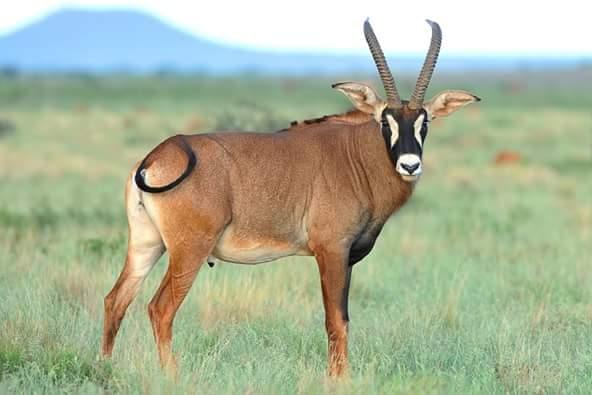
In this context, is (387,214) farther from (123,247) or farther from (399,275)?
(123,247)

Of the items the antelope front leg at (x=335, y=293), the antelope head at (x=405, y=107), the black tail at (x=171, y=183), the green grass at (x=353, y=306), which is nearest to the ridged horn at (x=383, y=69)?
the antelope head at (x=405, y=107)

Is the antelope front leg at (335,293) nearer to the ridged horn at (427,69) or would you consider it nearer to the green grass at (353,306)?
the green grass at (353,306)

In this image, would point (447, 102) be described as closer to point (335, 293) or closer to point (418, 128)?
point (418, 128)

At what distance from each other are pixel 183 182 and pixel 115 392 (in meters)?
1.41

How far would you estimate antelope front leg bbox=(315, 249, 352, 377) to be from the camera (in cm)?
725

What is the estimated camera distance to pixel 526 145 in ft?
107

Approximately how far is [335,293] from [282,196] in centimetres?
73

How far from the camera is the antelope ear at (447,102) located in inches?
298

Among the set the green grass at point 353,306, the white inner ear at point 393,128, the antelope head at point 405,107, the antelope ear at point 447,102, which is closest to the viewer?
the green grass at point 353,306

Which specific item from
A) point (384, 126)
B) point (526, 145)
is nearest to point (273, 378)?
point (384, 126)

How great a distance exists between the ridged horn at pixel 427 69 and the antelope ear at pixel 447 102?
0.42 feet

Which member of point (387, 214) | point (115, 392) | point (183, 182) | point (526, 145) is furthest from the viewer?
point (526, 145)

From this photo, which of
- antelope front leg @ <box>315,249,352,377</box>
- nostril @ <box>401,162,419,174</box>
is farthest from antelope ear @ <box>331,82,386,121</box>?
antelope front leg @ <box>315,249,352,377</box>

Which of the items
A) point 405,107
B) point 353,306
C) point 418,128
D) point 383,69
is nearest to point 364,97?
point 383,69
